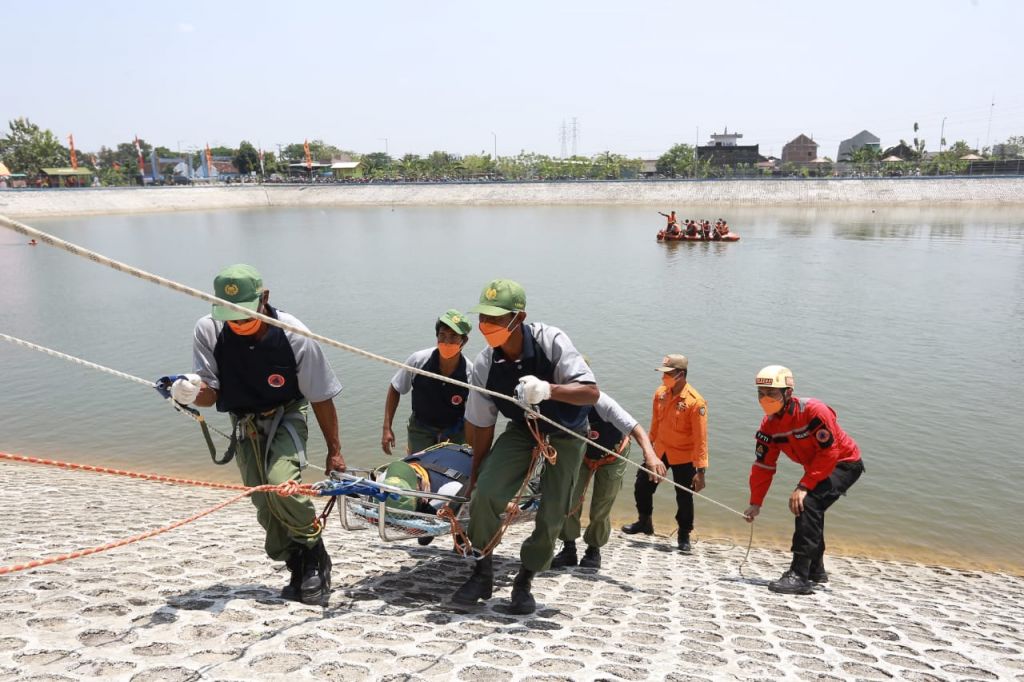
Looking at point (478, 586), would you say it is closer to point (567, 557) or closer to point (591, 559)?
point (567, 557)

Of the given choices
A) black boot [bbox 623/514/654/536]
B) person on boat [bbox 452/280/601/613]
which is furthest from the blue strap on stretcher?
black boot [bbox 623/514/654/536]

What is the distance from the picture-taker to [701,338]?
17.2 meters

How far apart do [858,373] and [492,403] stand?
11.7 metres

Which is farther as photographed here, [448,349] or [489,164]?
[489,164]

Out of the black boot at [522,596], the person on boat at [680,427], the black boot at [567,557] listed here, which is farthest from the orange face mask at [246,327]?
the person on boat at [680,427]

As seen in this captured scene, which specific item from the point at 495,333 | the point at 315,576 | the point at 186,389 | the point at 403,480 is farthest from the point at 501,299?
the point at 315,576

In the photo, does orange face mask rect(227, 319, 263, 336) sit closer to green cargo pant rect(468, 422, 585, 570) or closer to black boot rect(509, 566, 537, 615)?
green cargo pant rect(468, 422, 585, 570)

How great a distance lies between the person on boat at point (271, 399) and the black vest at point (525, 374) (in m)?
1.06

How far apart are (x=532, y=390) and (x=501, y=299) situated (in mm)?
593

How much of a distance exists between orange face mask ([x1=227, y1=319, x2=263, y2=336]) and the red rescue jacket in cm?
378

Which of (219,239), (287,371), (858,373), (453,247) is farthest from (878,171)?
(287,371)

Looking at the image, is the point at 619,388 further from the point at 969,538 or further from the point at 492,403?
the point at 492,403

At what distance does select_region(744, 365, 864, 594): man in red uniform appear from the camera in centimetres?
526

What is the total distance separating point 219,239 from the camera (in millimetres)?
46344
